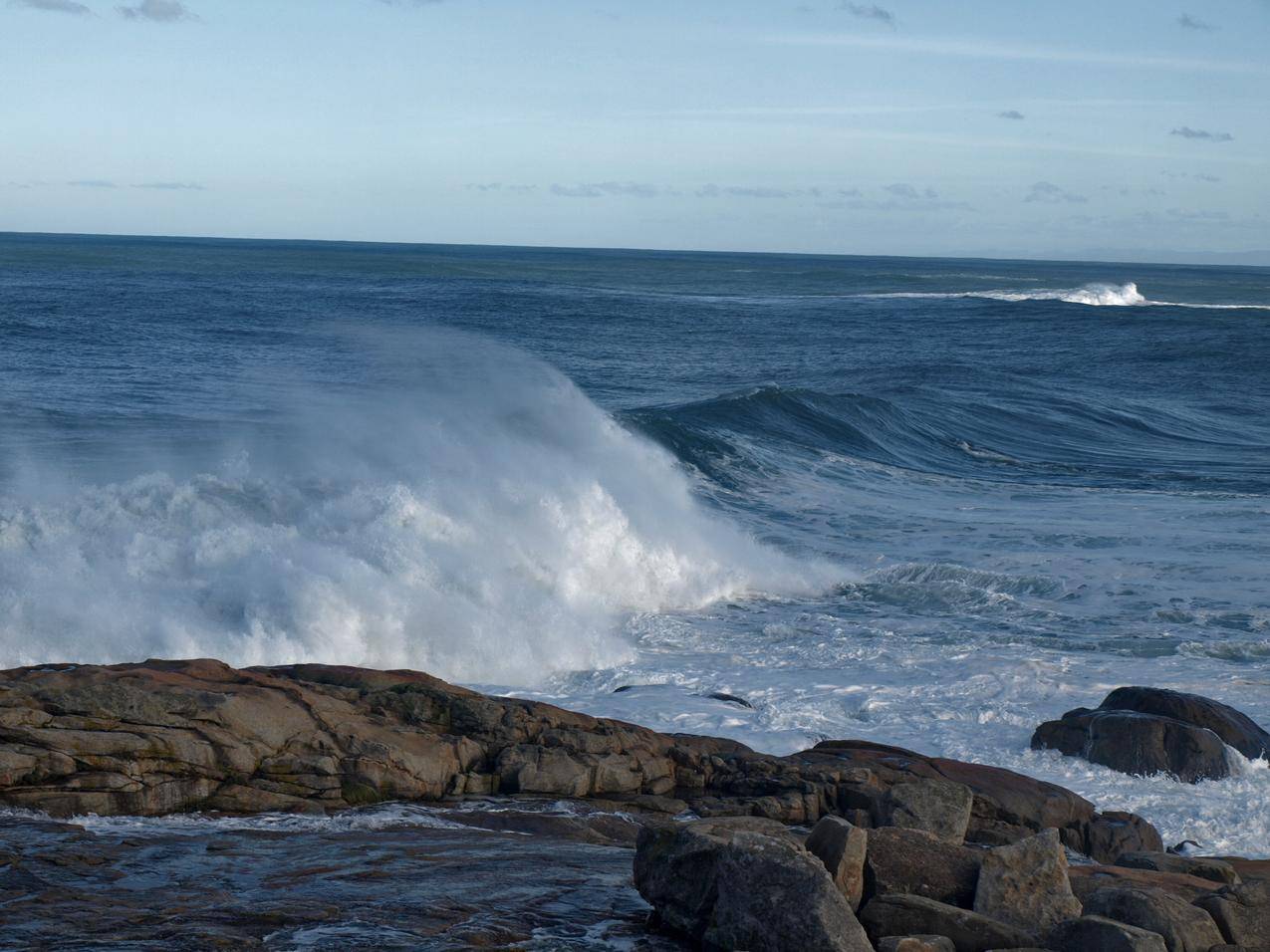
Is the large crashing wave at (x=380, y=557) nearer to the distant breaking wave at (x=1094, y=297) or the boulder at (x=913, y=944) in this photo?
the boulder at (x=913, y=944)

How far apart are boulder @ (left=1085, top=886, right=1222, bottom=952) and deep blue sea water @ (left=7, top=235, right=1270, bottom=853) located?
3140 millimetres

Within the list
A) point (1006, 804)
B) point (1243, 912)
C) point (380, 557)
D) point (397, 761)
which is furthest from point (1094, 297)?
point (1243, 912)

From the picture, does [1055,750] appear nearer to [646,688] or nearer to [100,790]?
[646,688]

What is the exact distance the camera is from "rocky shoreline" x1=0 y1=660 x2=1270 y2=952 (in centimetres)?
511

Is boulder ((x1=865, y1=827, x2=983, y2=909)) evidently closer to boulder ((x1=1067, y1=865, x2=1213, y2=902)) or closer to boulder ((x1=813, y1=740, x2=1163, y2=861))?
boulder ((x1=1067, y1=865, x2=1213, y2=902))

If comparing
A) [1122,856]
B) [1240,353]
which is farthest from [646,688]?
[1240,353]

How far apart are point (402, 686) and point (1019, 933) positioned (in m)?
4.09

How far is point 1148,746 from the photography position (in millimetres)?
8984

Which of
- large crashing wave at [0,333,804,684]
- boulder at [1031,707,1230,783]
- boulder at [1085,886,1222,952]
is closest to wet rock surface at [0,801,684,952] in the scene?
boulder at [1085,886,1222,952]

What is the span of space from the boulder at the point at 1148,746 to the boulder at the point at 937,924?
4.31 metres

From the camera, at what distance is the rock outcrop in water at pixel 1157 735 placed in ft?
29.3

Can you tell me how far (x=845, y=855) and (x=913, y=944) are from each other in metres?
0.53

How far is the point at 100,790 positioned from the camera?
6.41m

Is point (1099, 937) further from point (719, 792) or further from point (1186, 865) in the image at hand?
point (719, 792)
